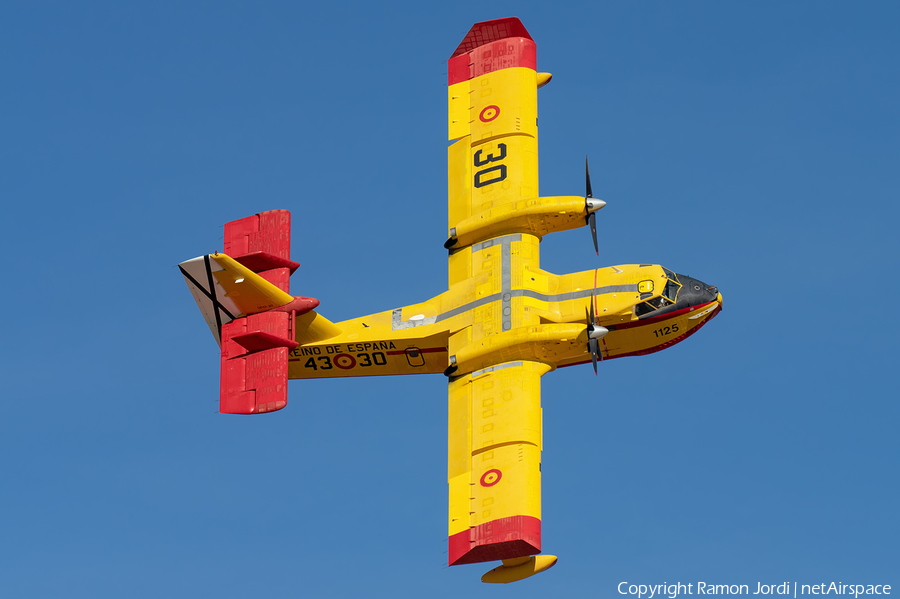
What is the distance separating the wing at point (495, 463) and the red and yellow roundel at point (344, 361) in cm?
422

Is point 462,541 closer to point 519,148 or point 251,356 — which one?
Answer: point 251,356

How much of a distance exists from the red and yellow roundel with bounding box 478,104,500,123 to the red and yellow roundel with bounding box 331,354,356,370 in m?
10.9

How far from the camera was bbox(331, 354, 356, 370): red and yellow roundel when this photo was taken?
5806 centimetres

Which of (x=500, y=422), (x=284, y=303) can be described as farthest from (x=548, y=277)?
(x=284, y=303)

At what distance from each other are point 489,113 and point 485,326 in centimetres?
998

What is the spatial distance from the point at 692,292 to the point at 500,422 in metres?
8.38

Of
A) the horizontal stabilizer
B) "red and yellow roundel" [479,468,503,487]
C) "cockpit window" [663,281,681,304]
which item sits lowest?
"red and yellow roundel" [479,468,503,487]

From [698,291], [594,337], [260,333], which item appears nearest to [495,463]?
[594,337]

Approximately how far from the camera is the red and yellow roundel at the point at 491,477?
5344cm

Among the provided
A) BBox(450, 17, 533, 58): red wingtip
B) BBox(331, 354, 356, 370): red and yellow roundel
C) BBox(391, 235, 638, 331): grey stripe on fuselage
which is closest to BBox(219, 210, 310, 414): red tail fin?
BBox(331, 354, 356, 370): red and yellow roundel

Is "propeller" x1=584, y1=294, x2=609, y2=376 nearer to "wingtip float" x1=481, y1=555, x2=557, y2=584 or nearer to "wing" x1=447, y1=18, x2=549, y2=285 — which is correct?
"wing" x1=447, y1=18, x2=549, y2=285

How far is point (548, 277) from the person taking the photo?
56.9 m

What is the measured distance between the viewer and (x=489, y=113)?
6162 cm

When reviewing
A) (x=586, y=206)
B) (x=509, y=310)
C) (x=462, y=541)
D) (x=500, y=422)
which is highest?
(x=586, y=206)
